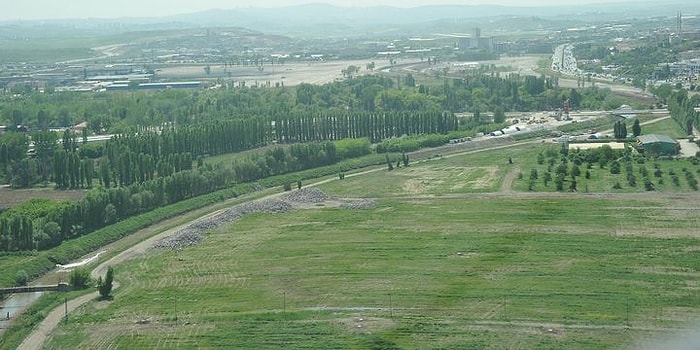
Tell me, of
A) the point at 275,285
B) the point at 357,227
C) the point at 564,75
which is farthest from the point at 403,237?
the point at 564,75

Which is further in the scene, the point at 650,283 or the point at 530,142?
the point at 530,142

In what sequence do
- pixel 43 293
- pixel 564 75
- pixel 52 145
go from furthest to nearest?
pixel 564 75 < pixel 52 145 < pixel 43 293

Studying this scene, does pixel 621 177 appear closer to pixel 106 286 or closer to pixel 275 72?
pixel 106 286

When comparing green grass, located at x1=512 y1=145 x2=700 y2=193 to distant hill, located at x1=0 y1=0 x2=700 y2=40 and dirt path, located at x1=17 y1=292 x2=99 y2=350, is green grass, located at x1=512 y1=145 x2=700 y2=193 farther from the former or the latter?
distant hill, located at x1=0 y1=0 x2=700 y2=40

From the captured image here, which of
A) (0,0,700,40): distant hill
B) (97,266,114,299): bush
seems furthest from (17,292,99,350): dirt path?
(0,0,700,40): distant hill

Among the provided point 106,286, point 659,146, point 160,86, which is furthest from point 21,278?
point 160,86

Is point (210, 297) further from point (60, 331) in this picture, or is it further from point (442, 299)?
point (442, 299)
